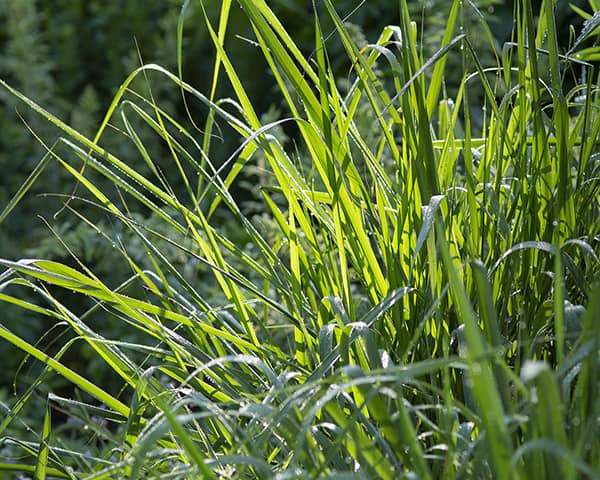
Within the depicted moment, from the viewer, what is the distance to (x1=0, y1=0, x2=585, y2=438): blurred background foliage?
308 centimetres

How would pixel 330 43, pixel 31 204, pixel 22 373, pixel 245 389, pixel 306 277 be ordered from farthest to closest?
1. pixel 330 43
2. pixel 31 204
3. pixel 22 373
4. pixel 306 277
5. pixel 245 389

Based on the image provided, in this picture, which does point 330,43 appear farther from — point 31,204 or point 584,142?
point 584,142

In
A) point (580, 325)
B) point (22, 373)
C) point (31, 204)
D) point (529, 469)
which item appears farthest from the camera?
point (31, 204)

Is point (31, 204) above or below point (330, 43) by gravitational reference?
below

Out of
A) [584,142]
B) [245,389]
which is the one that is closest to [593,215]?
[584,142]

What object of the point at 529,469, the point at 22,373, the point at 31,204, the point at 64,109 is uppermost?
the point at 529,469

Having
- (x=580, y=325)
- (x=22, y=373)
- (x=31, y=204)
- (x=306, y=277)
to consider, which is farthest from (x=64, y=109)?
(x=580, y=325)

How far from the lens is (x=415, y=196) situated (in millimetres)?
1159

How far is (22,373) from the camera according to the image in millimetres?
3145

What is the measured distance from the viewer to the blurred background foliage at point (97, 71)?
308 centimetres

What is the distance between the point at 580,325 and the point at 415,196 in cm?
30

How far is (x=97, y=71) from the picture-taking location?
163 inches

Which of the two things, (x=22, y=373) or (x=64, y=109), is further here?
(x=64, y=109)

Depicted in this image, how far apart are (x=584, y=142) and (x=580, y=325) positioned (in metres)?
0.33
